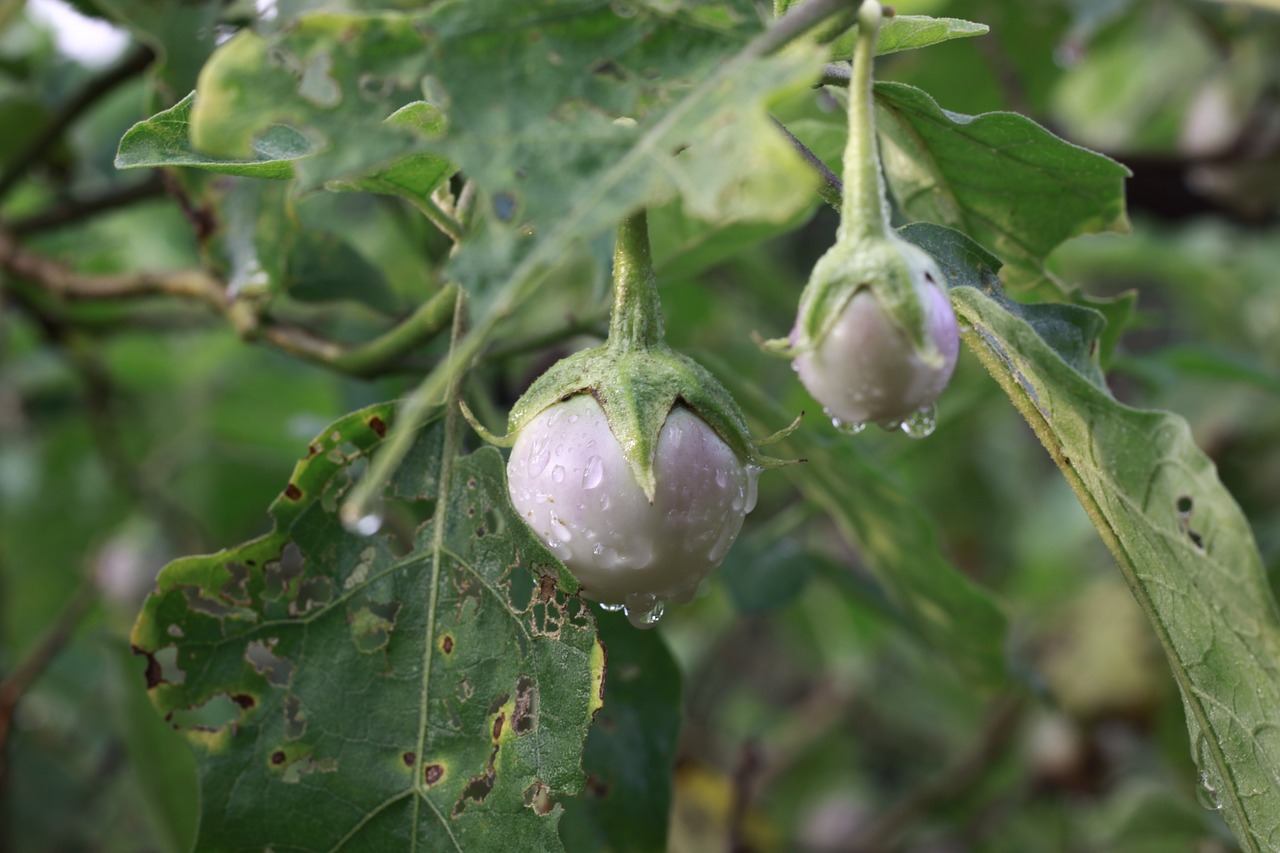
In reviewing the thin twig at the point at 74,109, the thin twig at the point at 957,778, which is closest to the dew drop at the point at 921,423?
the thin twig at the point at 74,109

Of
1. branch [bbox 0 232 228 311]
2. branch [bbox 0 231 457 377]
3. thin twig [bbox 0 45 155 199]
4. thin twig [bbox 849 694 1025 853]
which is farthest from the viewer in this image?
thin twig [bbox 849 694 1025 853]

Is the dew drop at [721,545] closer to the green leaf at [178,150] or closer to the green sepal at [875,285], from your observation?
the green sepal at [875,285]

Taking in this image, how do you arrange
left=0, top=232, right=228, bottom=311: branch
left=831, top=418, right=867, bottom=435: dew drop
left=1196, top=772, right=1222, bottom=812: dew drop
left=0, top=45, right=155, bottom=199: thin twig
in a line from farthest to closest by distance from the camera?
left=0, top=45, right=155, bottom=199: thin twig → left=0, top=232, right=228, bottom=311: branch → left=1196, top=772, right=1222, bottom=812: dew drop → left=831, top=418, right=867, bottom=435: dew drop

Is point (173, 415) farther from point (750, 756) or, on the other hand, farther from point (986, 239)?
point (986, 239)

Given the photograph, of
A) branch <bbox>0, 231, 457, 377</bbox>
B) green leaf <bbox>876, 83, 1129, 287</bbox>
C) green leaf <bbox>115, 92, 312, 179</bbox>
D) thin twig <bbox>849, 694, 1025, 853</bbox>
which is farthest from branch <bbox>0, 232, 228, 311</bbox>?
thin twig <bbox>849, 694, 1025, 853</bbox>

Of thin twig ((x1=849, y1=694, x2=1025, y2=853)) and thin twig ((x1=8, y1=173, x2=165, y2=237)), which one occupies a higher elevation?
thin twig ((x1=8, y1=173, x2=165, y2=237))

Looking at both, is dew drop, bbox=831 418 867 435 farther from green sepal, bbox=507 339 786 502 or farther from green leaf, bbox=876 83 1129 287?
green leaf, bbox=876 83 1129 287
